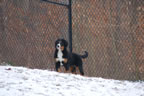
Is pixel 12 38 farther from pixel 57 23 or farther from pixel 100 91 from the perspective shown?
pixel 100 91

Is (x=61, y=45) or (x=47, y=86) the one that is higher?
(x=61, y=45)

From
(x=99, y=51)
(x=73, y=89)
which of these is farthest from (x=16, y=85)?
(x=99, y=51)

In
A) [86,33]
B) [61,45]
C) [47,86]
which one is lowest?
[47,86]

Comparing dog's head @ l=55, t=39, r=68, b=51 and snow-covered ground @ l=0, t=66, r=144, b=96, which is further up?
dog's head @ l=55, t=39, r=68, b=51

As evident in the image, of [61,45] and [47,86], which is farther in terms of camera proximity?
[61,45]

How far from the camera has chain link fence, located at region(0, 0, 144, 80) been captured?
7953mm

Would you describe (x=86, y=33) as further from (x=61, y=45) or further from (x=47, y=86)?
(x=47, y=86)

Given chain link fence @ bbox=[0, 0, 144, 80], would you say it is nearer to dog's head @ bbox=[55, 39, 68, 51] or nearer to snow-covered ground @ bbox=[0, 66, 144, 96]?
dog's head @ bbox=[55, 39, 68, 51]

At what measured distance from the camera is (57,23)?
26.3 ft

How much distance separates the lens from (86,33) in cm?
799

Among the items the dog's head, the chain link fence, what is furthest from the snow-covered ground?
the chain link fence

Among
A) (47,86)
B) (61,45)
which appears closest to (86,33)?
(61,45)

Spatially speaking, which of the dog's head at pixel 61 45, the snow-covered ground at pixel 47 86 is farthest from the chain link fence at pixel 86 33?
the snow-covered ground at pixel 47 86

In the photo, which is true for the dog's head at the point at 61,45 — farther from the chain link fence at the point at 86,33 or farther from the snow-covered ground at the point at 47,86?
the chain link fence at the point at 86,33
